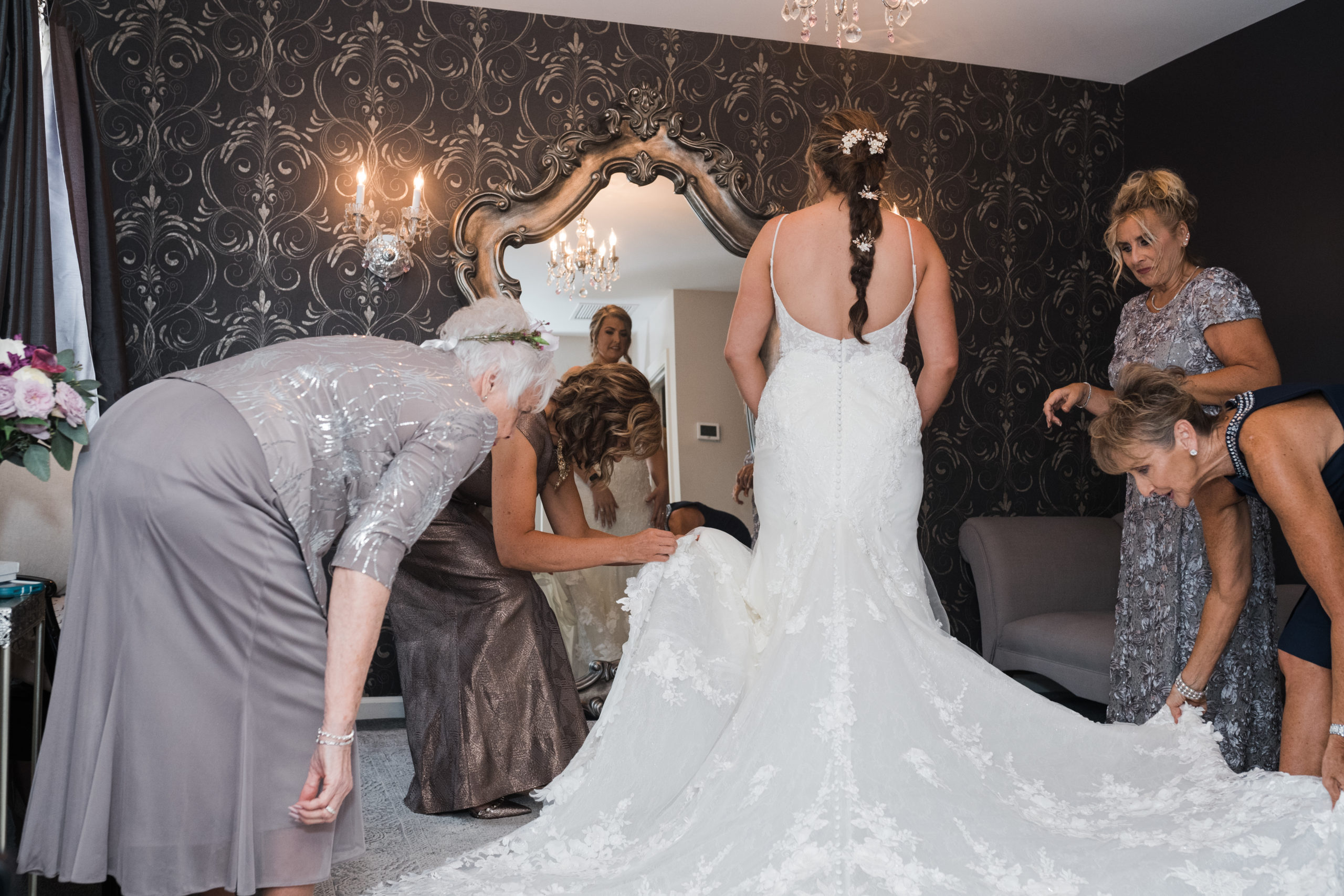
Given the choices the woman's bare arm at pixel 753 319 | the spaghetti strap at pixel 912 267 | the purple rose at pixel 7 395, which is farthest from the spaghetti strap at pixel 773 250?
the purple rose at pixel 7 395

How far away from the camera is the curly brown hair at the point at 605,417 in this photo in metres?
3.39

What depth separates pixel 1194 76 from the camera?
4.36 m

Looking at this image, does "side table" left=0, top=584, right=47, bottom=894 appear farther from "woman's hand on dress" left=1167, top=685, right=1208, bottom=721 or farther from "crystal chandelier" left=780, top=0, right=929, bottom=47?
"crystal chandelier" left=780, top=0, right=929, bottom=47

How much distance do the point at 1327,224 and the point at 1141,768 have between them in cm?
284

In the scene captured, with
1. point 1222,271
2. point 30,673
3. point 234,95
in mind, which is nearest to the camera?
point 30,673

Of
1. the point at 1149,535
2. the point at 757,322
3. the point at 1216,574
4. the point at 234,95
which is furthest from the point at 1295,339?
the point at 234,95

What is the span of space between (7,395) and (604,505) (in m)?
2.15

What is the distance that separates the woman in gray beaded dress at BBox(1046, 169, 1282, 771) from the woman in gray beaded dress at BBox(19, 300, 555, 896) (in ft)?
6.37

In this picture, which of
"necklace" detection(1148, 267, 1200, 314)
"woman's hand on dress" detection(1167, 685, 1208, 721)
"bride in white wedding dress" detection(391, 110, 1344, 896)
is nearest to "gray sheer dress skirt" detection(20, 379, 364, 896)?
"bride in white wedding dress" detection(391, 110, 1344, 896)

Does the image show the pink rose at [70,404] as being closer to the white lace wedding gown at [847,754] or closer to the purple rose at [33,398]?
the purple rose at [33,398]

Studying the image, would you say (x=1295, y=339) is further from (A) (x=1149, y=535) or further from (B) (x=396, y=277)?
(B) (x=396, y=277)

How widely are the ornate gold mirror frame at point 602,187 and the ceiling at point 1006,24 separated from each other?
0.38 m

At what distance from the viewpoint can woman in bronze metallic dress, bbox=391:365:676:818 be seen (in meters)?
2.63

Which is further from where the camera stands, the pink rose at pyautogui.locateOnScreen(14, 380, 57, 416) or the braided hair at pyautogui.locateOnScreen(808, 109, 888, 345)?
the braided hair at pyautogui.locateOnScreen(808, 109, 888, 345)
